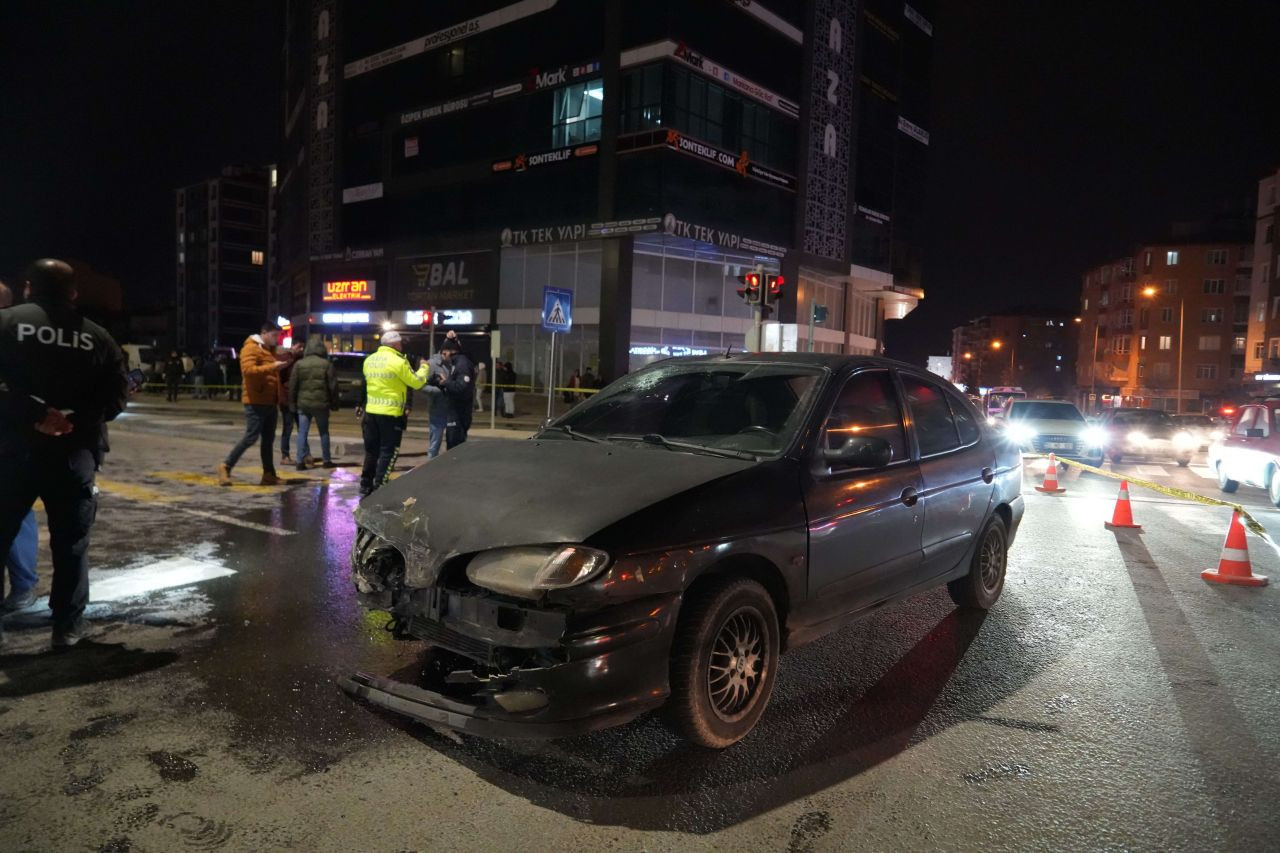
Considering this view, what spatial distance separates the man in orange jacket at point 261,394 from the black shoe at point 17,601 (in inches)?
190

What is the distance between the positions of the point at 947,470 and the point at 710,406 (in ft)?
4.99

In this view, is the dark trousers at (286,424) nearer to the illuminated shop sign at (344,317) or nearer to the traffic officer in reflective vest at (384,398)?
the traffic officer in reflective vest at (384,398)

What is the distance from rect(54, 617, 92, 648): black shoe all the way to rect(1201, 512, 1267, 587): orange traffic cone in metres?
7.92

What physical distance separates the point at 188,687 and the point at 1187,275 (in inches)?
3604

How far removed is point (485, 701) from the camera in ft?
9.48

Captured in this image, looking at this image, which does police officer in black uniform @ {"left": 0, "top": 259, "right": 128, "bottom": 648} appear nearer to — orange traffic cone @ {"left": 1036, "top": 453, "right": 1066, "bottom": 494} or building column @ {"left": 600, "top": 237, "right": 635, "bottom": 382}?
orange traffic cone @ {"left": 1036, "top": 453, "right": 1066, "bottom": 494}

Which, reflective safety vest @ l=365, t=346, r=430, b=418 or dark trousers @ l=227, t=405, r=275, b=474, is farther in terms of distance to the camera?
dark trousers @ l=227, t=405, r=275, b=474

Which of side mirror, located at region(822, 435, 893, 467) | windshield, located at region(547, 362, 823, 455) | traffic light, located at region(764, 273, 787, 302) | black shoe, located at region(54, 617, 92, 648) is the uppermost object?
traffic light, located at region(764, 273, 787, 302)

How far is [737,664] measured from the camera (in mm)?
3322

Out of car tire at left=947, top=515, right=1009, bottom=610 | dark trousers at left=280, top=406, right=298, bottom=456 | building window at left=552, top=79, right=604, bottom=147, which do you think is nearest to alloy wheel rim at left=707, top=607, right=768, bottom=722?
car tire at left=947, top=515, right=1009, bottom=610

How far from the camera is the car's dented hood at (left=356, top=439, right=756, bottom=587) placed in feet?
10.1

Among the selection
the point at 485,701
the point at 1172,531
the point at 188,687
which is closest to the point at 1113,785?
the point at 485,701

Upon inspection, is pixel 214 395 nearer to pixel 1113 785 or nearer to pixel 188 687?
pixel 188 687

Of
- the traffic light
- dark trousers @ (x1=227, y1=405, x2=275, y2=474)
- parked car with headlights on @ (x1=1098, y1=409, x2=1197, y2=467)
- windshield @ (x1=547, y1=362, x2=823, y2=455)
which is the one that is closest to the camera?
windshield @ (x1=547, y1=362, x2=823, y2=455)
